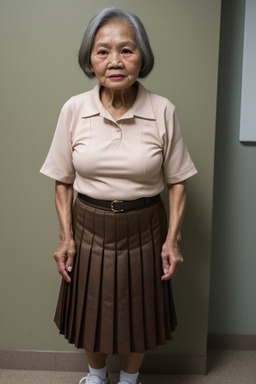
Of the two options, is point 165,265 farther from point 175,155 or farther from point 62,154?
point 62,154

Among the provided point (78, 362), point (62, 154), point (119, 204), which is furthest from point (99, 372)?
point (62, 154)

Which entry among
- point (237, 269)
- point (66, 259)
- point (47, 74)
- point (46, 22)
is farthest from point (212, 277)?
point (46, 22)

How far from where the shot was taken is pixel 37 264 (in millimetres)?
2188

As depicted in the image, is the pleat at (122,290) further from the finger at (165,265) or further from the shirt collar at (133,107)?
the shirt collar at (133,107)

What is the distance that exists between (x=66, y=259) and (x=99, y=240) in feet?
0.58

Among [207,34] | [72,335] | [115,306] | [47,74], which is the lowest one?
[72,335]

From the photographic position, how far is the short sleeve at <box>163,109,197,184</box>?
1.61 meters

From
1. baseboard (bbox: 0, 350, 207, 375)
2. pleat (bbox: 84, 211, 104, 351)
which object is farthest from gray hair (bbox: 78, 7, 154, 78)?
baseboard (bbox: 0, 350, 207, 375)

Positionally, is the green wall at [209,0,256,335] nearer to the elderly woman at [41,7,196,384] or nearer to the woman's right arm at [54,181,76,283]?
the elderly woman at [41,7,196,384]

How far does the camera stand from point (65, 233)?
1713mm

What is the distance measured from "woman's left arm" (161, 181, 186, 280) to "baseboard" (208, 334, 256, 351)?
909 millimetres

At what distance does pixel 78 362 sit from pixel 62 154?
1148 millimetres

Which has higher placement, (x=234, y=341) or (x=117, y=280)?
(x=117, y=280)

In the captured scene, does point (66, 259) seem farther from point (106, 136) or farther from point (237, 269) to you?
point (237, 269)
